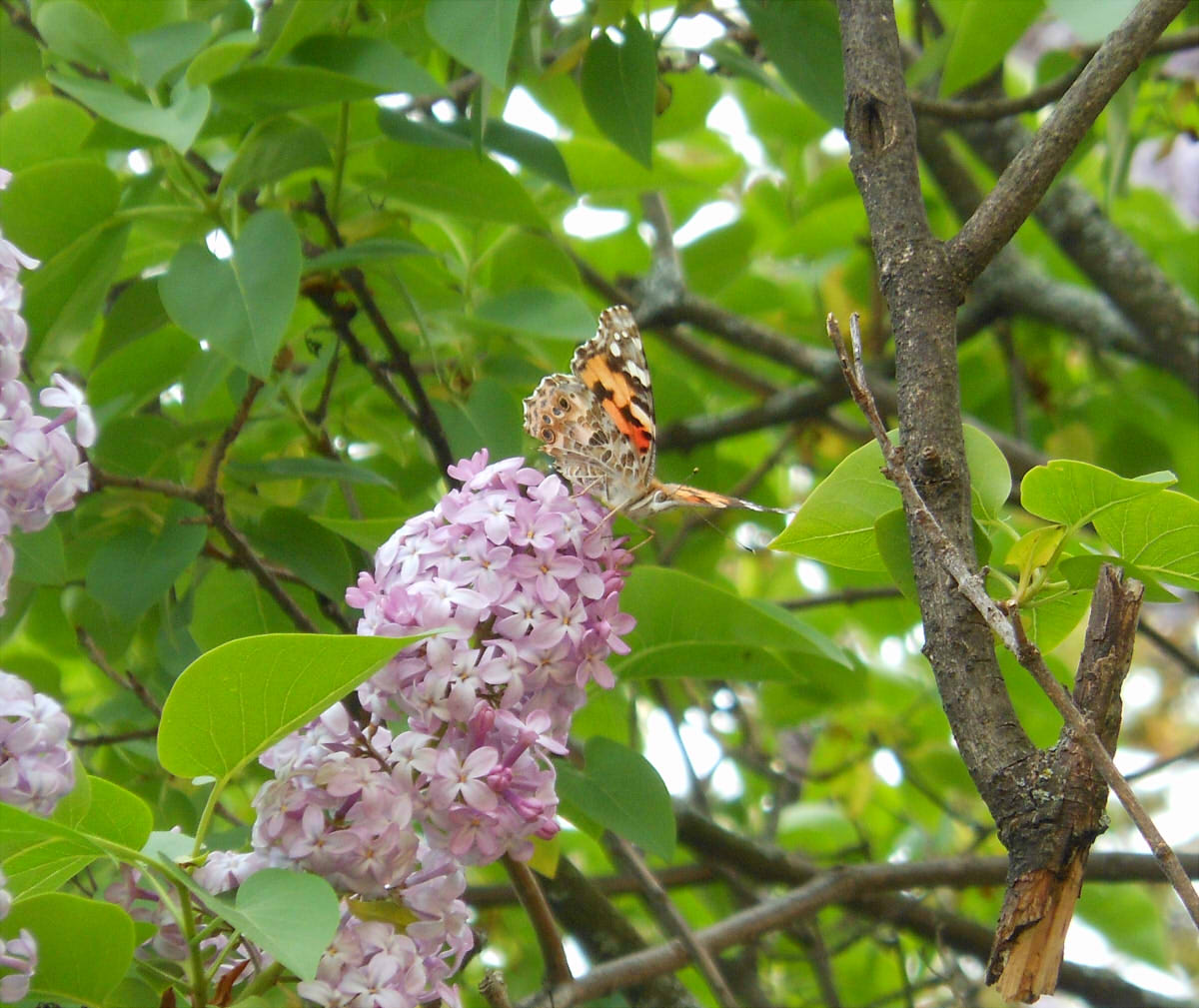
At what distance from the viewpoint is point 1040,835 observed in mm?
793

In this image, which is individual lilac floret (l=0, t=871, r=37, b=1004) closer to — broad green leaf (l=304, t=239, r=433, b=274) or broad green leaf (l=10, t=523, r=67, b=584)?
broad green leaf (l=10, t=523, r=67, b=584)

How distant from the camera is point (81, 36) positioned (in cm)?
146

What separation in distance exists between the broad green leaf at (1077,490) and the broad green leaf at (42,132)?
1226 millimetres

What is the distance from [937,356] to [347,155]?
3.32 feet

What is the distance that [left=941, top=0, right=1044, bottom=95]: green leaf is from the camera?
174 cm

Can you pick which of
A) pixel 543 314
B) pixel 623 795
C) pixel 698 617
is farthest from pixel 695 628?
pixel 543 314

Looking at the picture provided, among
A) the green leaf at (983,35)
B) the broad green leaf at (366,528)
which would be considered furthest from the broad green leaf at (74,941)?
the green leaf at (983,35)

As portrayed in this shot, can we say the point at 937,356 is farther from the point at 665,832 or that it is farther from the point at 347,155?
the point at 347,155

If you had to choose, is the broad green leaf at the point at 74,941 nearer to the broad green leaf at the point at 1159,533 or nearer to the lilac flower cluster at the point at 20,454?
the lilac flower cluster at the point at 20,454

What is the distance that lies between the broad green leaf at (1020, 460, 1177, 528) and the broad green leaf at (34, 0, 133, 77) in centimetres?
114

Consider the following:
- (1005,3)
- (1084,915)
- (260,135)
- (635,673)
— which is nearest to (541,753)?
(635,673)

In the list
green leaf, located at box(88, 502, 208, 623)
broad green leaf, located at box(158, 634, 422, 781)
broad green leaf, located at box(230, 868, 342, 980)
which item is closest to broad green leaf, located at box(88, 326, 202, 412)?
green leaf, located at box(88, 502, 208, 623)

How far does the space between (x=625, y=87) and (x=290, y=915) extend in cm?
116

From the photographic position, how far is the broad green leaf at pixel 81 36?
1.44 meters
